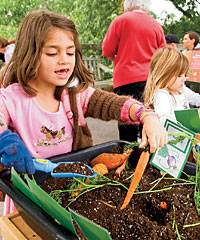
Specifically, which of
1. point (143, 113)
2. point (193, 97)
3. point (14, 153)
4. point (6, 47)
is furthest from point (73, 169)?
point (6, 47)

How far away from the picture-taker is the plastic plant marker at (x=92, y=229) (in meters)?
0.42

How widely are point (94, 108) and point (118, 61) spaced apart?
1.46 meters

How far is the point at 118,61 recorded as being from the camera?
2553 mm

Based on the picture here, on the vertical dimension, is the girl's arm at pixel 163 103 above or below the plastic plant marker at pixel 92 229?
below

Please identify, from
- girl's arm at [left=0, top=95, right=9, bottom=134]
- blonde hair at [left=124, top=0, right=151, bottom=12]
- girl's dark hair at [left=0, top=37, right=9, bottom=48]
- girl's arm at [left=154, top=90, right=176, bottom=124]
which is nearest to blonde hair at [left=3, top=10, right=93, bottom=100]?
girl's arm at [left=0, top=95, right=9, bottom=134]

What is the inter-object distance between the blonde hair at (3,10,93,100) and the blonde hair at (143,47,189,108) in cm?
91

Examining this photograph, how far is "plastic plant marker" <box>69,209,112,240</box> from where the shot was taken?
0.42m

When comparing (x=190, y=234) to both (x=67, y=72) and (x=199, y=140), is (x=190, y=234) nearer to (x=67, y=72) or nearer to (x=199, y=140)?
(x=199, y=140)

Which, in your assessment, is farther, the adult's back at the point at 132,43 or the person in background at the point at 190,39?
the person in background at the point at 190,39

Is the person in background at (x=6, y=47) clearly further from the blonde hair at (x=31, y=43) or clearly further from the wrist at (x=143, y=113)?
the wrist at (x=143, y=113)

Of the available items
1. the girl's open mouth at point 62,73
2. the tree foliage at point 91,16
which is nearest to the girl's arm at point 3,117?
the girl's open mouth at point 62,73

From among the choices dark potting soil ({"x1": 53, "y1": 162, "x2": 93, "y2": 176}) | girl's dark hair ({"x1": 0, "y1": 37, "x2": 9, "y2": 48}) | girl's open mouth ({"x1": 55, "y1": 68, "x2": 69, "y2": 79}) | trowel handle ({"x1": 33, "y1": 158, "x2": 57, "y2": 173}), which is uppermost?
girl's open mouth ({"x1": 55, "y1": 68, "x2": 69, "y2": 79})

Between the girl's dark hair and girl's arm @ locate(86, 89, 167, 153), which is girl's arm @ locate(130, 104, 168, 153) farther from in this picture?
the girl's dark hair

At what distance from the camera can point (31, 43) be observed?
104 cm
